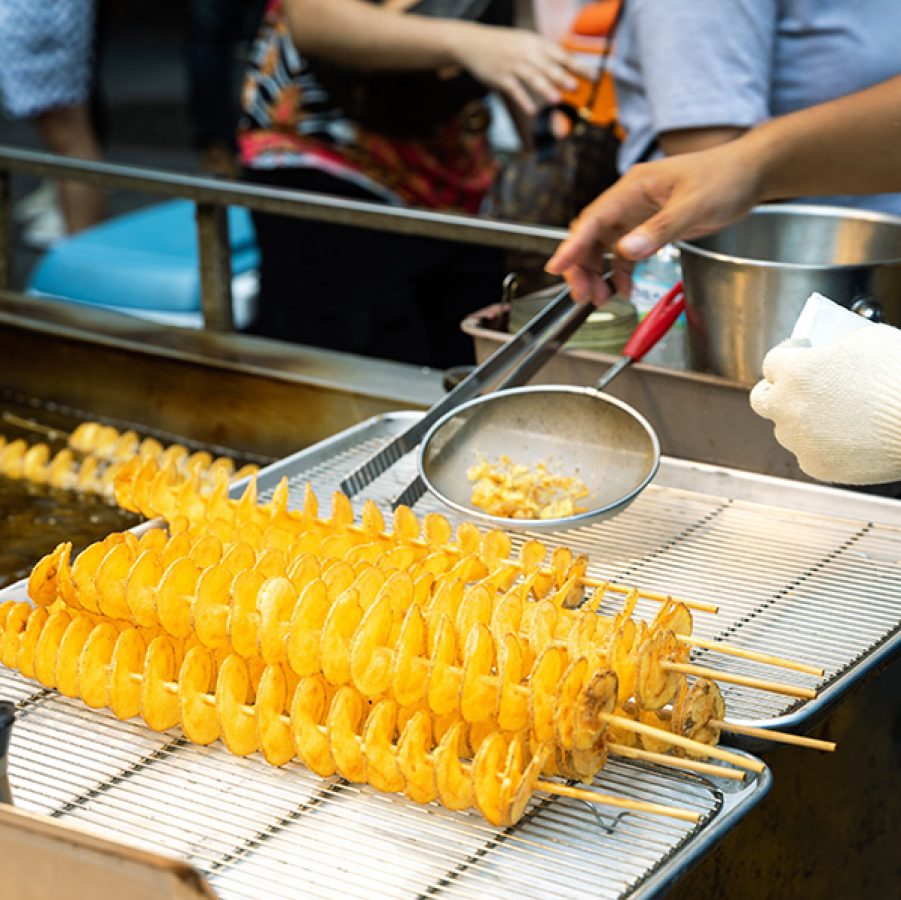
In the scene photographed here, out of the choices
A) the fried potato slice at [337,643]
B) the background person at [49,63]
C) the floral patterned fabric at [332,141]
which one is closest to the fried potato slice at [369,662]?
the fried potato slice at [337,643]

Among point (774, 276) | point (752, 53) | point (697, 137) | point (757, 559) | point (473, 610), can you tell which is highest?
point (752, 53)

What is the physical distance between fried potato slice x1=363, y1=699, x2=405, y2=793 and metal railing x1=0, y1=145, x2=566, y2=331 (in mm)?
1348

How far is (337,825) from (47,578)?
20.3 inches

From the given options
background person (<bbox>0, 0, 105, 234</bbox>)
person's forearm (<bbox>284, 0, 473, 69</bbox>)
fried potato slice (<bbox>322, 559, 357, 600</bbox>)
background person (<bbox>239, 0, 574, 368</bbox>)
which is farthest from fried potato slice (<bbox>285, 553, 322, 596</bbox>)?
background person (<bbox>0, 0, 105, 234</bbox>)

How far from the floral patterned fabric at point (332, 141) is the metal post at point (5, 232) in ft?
2.19

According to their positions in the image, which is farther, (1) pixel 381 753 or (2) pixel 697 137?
(2) pixel 697 137

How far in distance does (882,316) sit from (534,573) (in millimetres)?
781

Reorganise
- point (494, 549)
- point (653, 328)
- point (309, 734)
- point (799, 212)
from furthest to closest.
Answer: point (799, 212)
point (653, 328)
point (494, 549)
point (309, 734)

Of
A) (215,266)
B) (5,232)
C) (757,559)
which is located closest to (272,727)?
(757,559)

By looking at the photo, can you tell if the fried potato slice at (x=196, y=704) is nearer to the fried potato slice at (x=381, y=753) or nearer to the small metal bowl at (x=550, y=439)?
the fried potato slice at (x=381, y=753)

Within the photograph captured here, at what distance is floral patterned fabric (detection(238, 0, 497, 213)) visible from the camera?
3.69 m

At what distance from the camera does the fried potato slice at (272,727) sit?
4.70ft

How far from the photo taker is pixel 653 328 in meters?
2.20

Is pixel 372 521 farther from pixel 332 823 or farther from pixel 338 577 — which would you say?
pixel 332 823
